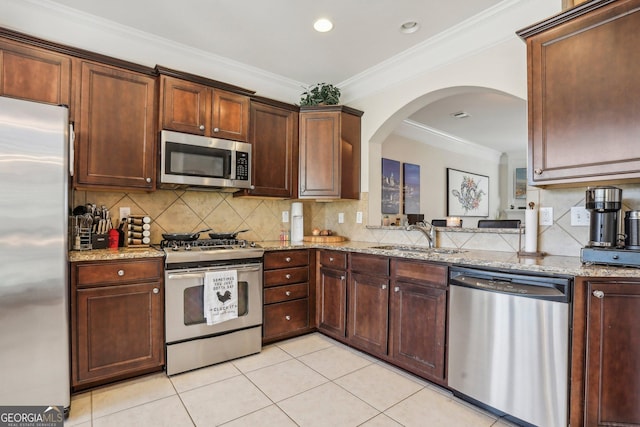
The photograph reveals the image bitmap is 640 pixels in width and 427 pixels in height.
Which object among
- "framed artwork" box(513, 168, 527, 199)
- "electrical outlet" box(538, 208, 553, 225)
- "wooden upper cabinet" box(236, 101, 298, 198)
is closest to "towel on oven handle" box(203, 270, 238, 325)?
"wooden upper cabinet" box(236, 101, 298, 198)

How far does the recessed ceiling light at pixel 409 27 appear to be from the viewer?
8.27 feet

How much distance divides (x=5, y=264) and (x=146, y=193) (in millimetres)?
1227

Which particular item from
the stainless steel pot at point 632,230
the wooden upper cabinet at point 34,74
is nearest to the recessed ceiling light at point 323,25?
the wooden upper cabinet at point 34,74

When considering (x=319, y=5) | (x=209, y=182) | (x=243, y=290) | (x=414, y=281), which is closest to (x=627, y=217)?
(x=414, y=281)

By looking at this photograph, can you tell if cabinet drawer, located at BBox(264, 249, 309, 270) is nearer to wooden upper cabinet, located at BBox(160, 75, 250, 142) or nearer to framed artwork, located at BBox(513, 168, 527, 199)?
wooden upper cabinet, located at BBox(160, 75, 250, 142)

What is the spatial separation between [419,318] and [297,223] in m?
1.69

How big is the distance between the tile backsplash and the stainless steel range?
42cm

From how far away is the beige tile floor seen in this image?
72.0 inches

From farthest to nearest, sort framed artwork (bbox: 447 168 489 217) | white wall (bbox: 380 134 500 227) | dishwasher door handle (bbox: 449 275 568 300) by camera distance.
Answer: framed artwork (bbox: 447 168 489 217) < white wall (bbox: 380 134 500 227) < dishwasher door handle (bbox: 449 275 568 300)

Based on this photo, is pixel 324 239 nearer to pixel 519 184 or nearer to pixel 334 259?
pixel 334 259

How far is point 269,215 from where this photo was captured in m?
3.60

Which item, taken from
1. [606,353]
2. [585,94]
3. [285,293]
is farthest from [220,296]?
[585,94]

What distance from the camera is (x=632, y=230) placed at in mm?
1727

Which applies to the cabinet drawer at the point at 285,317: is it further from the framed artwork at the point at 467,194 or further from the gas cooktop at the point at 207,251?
the framed artwork at the point at 467,194
